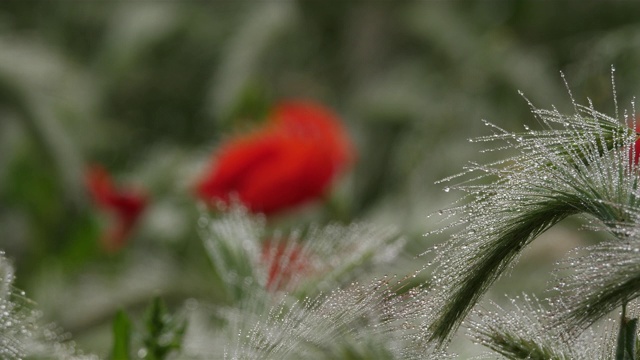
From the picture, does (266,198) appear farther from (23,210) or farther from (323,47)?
(323,47)

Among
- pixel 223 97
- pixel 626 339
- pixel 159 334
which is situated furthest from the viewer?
pixel 223 97

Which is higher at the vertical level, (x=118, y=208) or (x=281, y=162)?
(x=118, y=208)

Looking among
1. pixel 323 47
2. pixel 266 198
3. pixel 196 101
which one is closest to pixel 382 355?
pixel 266 198

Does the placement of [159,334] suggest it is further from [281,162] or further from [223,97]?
[223,97]

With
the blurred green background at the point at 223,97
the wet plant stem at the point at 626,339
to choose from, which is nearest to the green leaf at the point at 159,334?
the wet plant stem at the point at 626,339

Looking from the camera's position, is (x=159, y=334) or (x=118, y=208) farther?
(x=118, y=208)

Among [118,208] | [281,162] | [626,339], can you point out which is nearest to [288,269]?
[626,339]

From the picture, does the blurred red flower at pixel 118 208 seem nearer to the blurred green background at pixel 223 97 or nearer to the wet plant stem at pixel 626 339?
the blurred green background at pixel 223 97

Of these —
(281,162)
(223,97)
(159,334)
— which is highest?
(223,97)

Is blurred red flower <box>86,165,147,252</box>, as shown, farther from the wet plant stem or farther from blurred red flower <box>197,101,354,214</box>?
the wet plant stem
